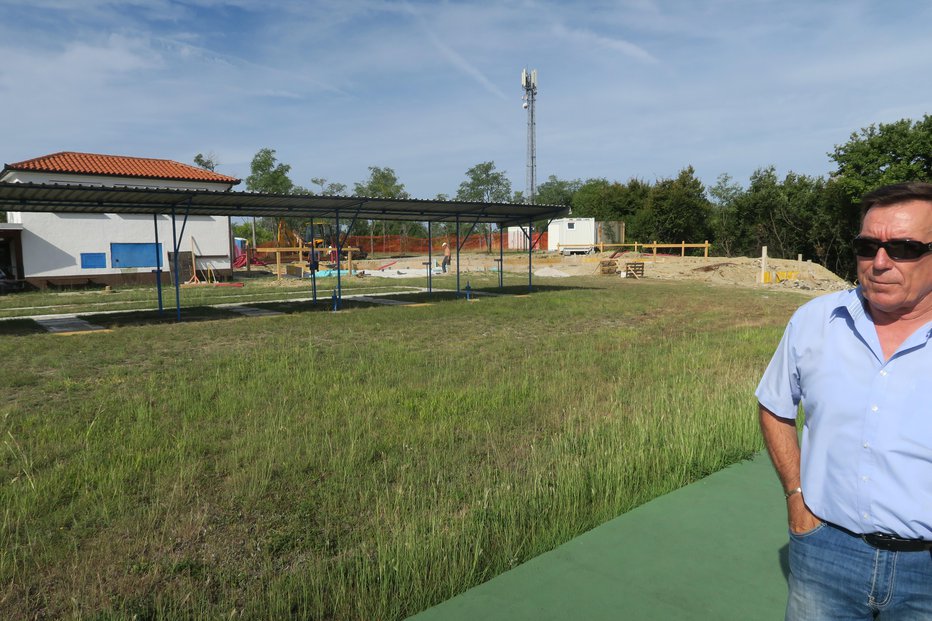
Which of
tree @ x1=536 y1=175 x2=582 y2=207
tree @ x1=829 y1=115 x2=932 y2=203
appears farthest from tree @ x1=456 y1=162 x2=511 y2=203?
tree @ x1=829 y1=115 x2=932 y2=203

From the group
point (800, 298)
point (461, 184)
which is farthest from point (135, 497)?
point (461, 184)

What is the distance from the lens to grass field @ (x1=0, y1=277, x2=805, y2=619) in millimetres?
3031

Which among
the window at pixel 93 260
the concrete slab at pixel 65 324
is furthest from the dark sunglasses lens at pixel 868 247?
the window at pixel 93 260

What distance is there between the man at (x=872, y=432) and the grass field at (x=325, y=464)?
181 centimetres

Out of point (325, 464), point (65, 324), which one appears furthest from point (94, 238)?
point (325, 464)

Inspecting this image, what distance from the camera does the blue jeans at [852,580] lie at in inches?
61.5

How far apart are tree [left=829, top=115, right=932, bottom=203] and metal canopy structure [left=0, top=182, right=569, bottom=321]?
920 inches

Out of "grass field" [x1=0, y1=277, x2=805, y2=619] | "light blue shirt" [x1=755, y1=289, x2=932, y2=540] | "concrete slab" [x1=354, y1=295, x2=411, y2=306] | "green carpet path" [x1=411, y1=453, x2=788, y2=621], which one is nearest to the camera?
"light blue shirt" [x1=755, y1=289, x2=932, y2=540]

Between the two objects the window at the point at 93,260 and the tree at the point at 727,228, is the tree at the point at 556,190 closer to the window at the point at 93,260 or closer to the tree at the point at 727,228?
the tree at the point at 727,228

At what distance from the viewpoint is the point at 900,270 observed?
1644mm

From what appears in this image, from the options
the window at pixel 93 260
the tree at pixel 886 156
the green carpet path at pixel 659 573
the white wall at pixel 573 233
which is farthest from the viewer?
the white wall at pixel 573 233

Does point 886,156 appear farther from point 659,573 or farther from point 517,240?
point 659,573

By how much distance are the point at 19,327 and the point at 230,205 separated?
17.8ft

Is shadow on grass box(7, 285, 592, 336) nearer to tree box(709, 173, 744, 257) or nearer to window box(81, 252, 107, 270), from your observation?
window box(81, 252, 107, 270)
